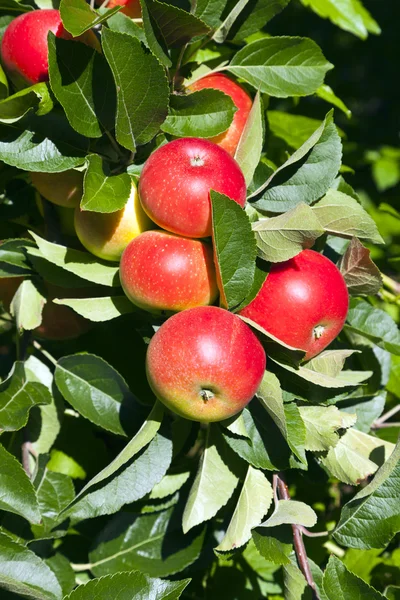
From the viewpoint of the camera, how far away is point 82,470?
1.21m

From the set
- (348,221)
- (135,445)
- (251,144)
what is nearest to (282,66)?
(251,144)

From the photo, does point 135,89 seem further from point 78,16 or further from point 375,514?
point 375,514

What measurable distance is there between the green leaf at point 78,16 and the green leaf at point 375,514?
0.72m

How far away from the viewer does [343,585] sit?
924 millimetres

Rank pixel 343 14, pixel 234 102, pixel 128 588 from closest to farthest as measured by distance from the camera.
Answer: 1. pixel 128 588
2. pixel 234 102
3. pixel 343 14

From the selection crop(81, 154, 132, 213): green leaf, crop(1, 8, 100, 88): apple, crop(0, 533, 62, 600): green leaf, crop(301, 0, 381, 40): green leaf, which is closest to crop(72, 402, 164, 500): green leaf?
crop(0, 533, 62, 600): green leaf

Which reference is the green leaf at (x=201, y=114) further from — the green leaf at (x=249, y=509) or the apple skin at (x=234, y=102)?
the green leaf at (x=249, y=509)

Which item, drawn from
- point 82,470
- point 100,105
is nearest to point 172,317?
point 100,105

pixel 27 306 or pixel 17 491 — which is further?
pixel 27 306

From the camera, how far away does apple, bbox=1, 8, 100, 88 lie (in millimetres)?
982

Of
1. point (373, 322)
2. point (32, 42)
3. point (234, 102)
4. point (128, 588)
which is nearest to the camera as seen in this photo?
point (128, 588)

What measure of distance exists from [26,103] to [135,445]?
51 centimetres

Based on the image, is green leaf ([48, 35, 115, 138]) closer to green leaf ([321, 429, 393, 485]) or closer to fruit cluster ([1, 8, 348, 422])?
fruit cluster ([1, 8, 348, 422])

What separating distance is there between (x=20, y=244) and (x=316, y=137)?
479 millimetres
